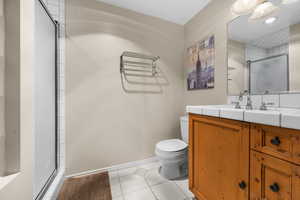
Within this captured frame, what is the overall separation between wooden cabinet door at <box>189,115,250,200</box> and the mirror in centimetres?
64

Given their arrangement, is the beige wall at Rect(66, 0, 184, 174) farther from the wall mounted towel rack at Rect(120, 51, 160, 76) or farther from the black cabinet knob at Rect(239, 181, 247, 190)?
the black cabinet knob at Rect(239, 181, 247, 190)

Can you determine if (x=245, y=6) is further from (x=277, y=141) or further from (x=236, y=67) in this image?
(x=277, y=141)

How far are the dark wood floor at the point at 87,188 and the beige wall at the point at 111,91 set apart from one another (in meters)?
0.12

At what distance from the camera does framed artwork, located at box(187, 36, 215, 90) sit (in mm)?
1536

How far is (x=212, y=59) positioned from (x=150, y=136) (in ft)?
4.43

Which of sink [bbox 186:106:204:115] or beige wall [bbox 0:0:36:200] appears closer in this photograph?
beige wall [bbox 0:0:36:200]

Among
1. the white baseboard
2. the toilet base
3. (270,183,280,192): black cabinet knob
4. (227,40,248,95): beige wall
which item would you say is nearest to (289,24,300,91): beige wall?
(227,40,248,95): beige wall

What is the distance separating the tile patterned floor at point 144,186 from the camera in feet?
3.98

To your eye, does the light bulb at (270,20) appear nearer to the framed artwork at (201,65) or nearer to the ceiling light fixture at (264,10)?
→ the ceiling light fixture at (264,10)

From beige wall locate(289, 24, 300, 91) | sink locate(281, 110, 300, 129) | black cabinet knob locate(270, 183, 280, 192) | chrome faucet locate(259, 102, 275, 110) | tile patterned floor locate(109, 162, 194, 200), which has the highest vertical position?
beige wall locate(289, 24, 300, 91)

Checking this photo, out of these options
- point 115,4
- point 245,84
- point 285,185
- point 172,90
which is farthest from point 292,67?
point 115,4

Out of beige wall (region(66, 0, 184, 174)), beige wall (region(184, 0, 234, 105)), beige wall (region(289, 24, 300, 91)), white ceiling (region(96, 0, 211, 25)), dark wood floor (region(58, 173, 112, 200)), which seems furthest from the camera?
white ceiling (region(96, 0, 211, 25))

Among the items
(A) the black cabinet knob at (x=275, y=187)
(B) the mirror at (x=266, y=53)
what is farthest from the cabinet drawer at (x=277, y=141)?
(B) the mirror at (x=266, y=53)

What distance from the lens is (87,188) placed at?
4.30 feet
